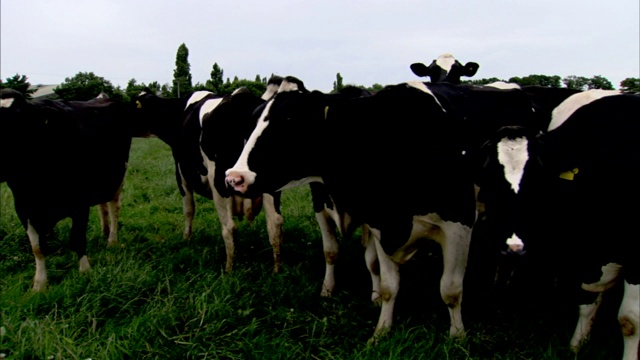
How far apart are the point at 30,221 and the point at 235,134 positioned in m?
2.04

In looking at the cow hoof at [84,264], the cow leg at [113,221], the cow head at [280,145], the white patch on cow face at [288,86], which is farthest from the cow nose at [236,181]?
the cow leg at [113,221]

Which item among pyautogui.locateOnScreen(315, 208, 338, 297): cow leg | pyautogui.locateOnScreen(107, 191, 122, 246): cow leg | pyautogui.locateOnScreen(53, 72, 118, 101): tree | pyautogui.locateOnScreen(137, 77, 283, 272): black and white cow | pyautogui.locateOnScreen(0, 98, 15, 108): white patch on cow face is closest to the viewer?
pyautogui.locateOnScreen(0, 98, 15, 108): white patch on cow face

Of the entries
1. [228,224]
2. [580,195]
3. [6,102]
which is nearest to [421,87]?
[580,195]

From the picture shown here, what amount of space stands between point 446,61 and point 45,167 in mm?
5296

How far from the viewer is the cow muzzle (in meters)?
3.14

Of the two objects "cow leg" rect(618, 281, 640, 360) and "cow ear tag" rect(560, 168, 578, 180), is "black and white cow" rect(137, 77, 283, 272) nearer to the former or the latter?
"cow ear tag" rect(560, 168, 578, 180)

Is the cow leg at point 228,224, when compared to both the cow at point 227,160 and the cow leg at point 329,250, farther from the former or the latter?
the cow leg at point 329,250

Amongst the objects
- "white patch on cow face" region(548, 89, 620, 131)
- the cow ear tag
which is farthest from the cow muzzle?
"white patch on cow face" region(548, 89, 620, 131)

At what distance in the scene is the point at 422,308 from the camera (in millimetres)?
3975

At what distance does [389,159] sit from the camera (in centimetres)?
337

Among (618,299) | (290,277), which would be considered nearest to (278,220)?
(290,277)

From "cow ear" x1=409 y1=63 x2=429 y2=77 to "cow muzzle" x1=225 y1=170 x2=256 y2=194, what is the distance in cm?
480

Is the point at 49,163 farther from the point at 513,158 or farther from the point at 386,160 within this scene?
the point at 513,158

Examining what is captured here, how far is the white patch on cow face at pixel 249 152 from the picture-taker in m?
3.17
